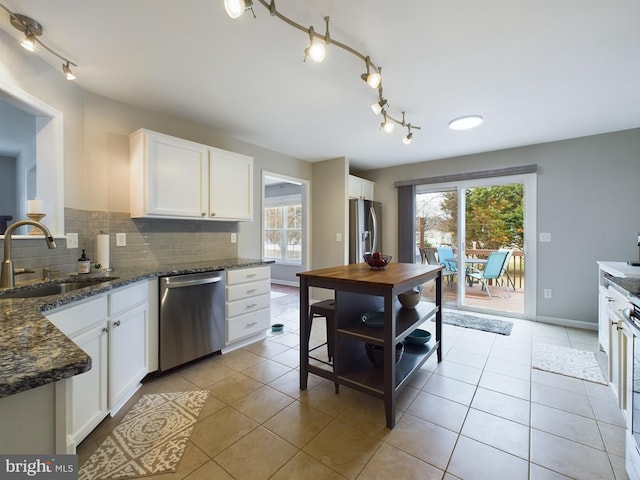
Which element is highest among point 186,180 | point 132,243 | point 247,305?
point 186,180

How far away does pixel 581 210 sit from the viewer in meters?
3.51

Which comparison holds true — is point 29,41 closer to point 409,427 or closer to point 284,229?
point 409,427

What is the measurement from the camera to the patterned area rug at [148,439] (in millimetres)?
1436

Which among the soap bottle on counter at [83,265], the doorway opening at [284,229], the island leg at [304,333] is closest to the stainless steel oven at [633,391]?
the island leg at [304,333]

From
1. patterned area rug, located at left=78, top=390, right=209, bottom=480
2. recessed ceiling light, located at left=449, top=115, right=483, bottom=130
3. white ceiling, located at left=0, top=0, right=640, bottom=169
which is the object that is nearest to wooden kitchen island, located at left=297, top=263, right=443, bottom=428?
patterned area rug, located at left=78, top=390, right=209, bottom=480

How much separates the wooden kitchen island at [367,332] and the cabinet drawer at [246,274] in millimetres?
927

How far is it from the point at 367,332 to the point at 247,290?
1.47 m

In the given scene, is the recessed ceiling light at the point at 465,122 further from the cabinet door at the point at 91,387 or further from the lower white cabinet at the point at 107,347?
the cabinet door at the point at 91,387

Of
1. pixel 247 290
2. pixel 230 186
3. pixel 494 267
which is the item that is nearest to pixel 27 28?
pixel 230 186

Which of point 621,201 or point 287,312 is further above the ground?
point 621,201

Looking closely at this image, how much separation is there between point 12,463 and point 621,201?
5020 mm

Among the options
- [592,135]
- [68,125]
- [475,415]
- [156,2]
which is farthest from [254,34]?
[592,135]

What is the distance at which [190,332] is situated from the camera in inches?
Result: 97.0

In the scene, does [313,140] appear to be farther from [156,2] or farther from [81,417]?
[81,417]
